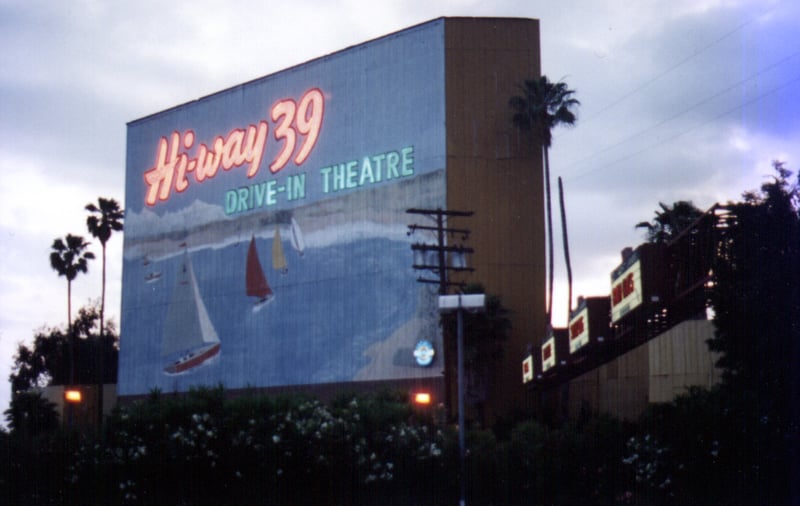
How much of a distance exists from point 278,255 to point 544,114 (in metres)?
18.7

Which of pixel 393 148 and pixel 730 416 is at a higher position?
pixel 393 148

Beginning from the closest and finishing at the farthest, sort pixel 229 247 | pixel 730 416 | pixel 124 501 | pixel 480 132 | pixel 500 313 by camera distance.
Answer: pixel 730 416
pixel 124 501
pixel 500 313
pixel 480 132
pixel 229 247

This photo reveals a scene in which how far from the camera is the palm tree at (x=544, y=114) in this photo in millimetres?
62938

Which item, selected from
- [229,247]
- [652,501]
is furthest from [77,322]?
[652,501]

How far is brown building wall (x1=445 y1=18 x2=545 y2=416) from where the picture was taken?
61.6 m

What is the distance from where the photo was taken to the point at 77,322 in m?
110

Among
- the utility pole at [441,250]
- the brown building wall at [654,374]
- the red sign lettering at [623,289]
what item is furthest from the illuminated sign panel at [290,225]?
the red sign lettering at [623,289]

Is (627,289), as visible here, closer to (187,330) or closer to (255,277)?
(255,277)

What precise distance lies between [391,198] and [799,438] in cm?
4027

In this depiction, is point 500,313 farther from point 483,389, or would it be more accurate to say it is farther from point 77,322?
point 77,322

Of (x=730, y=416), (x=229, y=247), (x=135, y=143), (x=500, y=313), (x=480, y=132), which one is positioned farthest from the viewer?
(x=135, y=143)

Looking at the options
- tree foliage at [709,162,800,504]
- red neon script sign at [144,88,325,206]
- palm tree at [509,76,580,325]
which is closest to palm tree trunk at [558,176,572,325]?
palm tree at [509,76,580,325]

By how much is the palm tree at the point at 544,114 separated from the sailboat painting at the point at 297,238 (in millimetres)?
14763

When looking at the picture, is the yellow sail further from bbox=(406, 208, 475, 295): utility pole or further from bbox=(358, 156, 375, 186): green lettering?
bbox=(406, 208, 475, 295): utility pole
